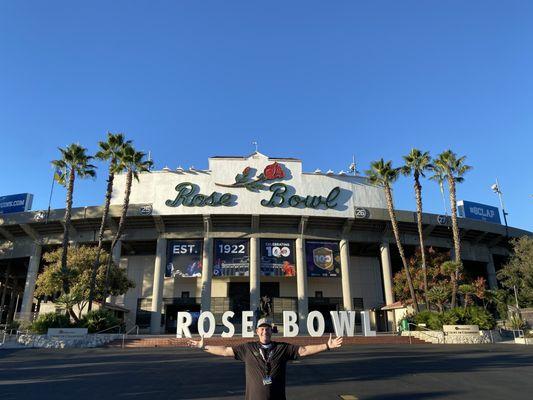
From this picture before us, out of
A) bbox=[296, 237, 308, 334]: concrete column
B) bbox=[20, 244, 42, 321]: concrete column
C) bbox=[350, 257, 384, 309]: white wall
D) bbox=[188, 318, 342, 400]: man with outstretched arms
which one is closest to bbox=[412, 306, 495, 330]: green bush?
bbox=[296, 237, 308, 334]: concrete column

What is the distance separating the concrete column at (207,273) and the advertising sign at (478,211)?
108 ft

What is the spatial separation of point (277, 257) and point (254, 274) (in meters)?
3.19

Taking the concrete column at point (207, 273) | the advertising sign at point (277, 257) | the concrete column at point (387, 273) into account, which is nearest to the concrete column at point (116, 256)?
the concrete column at point (207, 273)

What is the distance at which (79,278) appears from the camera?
1344 inches

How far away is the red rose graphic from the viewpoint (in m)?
42.6

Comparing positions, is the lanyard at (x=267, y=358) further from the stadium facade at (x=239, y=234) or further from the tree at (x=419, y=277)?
the tree at (x=419, y=277)

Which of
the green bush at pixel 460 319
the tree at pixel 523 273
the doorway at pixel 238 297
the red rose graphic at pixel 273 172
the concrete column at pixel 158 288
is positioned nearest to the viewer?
the green bush at pixel 460 319

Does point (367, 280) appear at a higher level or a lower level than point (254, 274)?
higher

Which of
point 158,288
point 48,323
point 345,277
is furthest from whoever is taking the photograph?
point 345,277

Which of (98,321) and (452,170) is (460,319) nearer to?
(452,170)

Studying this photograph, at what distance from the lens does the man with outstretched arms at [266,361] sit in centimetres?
439

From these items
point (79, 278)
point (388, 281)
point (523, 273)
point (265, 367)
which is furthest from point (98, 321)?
point (523, 273)

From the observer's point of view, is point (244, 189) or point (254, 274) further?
point (244, 189)

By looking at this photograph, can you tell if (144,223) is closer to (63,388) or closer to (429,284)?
(429,284)
